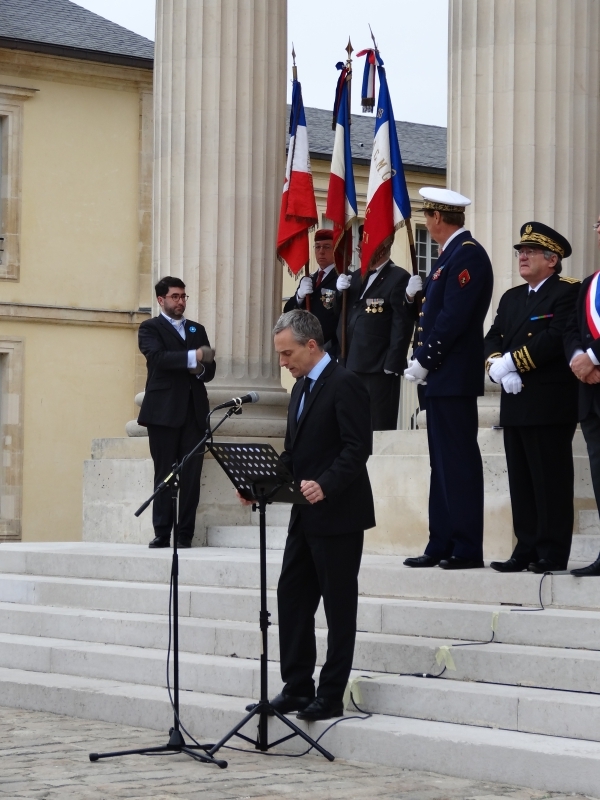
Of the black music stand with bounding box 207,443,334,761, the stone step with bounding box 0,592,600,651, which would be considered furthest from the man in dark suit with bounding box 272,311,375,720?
the stone step with bounding box 0,592,600,651

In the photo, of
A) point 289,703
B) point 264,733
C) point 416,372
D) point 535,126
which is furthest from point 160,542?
point 264,733

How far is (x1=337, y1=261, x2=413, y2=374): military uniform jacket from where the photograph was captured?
11023 millimetres

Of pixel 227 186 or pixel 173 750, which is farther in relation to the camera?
pixel 227 186

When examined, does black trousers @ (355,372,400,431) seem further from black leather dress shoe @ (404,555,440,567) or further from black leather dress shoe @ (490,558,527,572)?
black leather dress shoe @ (490,558,527,572)

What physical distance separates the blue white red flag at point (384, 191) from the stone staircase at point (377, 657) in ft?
7.97

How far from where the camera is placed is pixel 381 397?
11211 millimetres

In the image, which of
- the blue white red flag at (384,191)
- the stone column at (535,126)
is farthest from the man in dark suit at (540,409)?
the blue white red flag at (384,191)

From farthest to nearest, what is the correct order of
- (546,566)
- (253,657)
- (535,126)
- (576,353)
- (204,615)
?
(535,126) → (204,615) → (253,657) → (546,566) → (576,353)

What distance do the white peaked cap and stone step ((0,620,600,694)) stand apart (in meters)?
2.33

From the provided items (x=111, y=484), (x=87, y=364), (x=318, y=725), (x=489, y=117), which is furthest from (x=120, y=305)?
(x=318, y=725)

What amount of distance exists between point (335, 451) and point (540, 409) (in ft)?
4.78

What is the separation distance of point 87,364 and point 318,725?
17416mm

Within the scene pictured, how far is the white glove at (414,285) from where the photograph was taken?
A: 1080cm

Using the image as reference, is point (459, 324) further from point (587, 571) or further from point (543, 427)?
point (587, 571)
